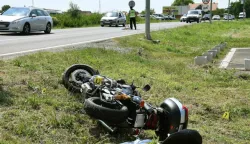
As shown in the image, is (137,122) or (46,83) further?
(46,83)

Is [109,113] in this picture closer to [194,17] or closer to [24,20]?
[24,20]

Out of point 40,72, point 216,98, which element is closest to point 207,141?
point 216,98

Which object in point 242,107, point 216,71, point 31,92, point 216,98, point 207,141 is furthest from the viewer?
point 216,71

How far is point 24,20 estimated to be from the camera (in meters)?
18.9

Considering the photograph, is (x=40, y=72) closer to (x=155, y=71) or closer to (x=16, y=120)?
(x=16, y=120)

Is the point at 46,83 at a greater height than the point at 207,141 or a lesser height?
greater

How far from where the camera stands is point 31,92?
586cm

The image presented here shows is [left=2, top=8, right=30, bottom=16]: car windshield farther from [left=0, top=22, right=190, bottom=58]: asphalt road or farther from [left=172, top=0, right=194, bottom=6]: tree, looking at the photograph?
[left=172, top=0, right=194, bottom=6]: tree

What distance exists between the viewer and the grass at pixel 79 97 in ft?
15.3

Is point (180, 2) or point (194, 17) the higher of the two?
point (180, 2)

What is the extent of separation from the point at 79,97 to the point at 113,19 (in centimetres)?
2988

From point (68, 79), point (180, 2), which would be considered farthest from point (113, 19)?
point (180, 2)

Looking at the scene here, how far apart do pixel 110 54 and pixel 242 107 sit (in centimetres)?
556

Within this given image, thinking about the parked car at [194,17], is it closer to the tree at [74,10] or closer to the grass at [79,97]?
the tree at [74,10]
